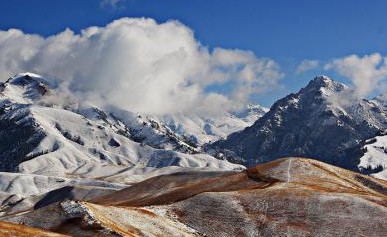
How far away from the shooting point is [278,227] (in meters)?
100

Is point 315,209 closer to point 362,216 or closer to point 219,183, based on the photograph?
point 362,216

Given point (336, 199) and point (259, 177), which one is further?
point (259, 177)

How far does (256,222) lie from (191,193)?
3292cm

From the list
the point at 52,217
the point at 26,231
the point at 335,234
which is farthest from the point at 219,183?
the point at 26,231

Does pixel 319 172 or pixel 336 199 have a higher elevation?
pixel 319 172

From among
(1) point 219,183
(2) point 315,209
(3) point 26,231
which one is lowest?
(3) point 26,231

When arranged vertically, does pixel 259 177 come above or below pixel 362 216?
above

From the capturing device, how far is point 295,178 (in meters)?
134

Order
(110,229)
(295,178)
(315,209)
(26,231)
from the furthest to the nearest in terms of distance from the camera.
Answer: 1. (295,178)
2. (315,209)
3. (110,229)
4. (26,231)

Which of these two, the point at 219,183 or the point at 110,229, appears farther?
the point at 219,183

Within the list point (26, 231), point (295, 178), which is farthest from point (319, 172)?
point (26, 231)

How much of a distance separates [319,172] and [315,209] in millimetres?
37167

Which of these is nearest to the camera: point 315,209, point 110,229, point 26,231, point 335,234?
point 26,231

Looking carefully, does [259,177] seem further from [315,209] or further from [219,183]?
[315,209]
